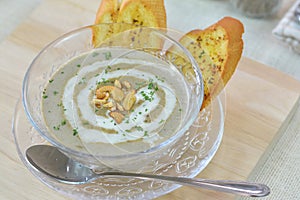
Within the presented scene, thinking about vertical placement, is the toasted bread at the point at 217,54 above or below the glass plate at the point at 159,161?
above

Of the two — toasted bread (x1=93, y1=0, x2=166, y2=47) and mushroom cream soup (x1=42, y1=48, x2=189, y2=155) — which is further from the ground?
toasted bread (x1=93, y1=0, x2=166, y2=47)

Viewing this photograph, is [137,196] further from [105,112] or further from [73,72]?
[73,72]

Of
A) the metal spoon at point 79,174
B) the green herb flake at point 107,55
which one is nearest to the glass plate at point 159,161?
the metal spoon at point 79,174

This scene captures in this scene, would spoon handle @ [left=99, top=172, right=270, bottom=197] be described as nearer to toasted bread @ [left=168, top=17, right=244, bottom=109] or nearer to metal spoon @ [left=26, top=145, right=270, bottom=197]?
metal spoon @ [left=26, top=145, right=270, bottom=197]

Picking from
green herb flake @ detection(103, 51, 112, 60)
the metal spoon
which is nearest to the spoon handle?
the metal spoon

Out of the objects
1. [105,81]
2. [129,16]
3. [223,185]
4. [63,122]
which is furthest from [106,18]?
[223,185]

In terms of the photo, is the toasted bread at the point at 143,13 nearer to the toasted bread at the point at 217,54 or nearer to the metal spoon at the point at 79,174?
the toasted bread at the point at 217,54

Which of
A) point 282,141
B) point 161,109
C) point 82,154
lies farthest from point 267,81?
point 82,154
